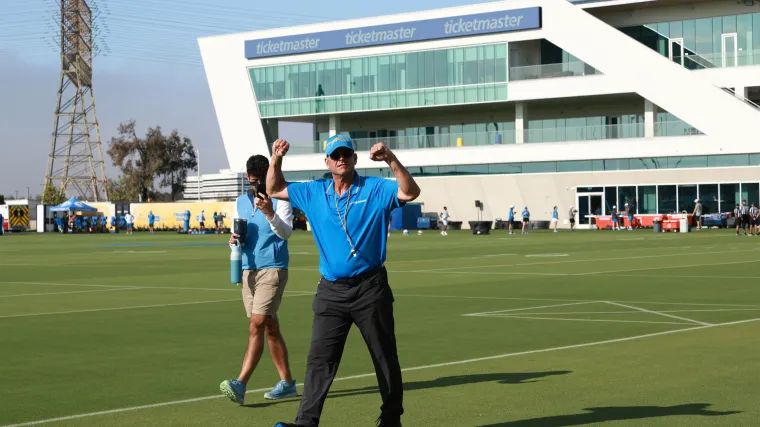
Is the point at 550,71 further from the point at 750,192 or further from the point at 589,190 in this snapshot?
the point at 750,192

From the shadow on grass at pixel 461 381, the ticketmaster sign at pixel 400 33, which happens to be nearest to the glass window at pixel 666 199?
the ticketmaster sign at pixel 400 33

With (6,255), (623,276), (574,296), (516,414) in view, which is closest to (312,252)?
(6,255)

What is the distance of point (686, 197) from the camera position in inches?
3039

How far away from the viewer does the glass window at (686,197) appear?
7681cm

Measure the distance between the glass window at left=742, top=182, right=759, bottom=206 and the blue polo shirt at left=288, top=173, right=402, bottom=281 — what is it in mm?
70904

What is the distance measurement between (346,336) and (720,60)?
248 ft

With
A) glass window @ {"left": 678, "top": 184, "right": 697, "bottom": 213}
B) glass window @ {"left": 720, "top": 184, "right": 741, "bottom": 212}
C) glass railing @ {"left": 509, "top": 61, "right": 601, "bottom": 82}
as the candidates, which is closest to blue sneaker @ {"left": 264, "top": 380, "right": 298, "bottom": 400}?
glass window @ {"left": 720, "top": 184, "right": 741, "bottom": 212}

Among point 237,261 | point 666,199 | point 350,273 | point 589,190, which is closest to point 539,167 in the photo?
point 589,190

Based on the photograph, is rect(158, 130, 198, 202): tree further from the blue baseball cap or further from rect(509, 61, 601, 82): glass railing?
the blue baseball cap

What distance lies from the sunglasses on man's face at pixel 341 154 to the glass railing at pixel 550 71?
248ft

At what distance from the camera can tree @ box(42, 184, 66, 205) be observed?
148 m

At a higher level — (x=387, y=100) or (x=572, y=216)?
(x=387, y=100)

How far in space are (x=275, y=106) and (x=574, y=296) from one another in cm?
7886

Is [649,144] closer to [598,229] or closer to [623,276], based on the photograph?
[598,229]
